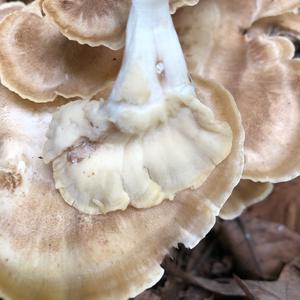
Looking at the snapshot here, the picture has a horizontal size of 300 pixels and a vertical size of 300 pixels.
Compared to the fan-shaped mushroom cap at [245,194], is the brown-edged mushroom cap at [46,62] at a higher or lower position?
higher

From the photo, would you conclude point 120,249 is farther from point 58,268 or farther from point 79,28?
point 79,28

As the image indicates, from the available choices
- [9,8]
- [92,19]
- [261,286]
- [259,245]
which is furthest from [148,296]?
[9,8]

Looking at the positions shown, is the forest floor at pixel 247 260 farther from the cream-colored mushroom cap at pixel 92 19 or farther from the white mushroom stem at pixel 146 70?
the cream-colored mushroom cap at pixel 92 19

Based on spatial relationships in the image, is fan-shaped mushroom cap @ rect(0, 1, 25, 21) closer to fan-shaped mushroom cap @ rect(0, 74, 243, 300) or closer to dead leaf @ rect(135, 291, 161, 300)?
fan-shaped mushroom cap @ rect(0, 74, 243, 300)

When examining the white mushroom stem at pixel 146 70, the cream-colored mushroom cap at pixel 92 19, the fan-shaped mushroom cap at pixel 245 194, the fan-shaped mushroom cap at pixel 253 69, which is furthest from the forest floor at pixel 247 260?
the cream-colored mushroom cap at pixel 92 19

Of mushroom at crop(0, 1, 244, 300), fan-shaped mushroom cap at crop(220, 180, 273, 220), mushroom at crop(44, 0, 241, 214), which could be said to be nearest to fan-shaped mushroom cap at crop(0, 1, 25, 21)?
mushroom at crop(0, 1, 244, 300)

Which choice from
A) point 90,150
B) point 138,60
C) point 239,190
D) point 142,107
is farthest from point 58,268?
point 239,190

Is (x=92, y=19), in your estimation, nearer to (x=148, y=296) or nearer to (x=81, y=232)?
(x=81, y=232)
